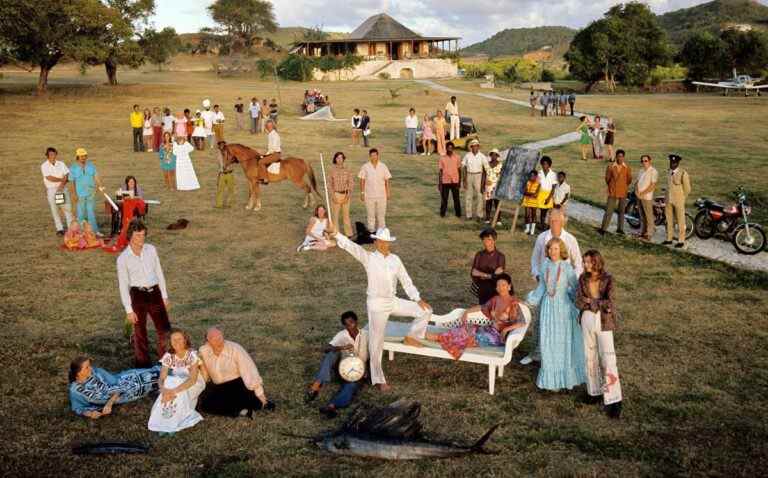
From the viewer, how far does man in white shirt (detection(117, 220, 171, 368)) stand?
779 centimetres

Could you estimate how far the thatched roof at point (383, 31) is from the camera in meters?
81.4

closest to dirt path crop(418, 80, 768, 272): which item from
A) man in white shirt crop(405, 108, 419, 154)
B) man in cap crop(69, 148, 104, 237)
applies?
man in white shirt crop(405, 108, 419, 154)

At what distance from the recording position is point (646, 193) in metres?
13.8

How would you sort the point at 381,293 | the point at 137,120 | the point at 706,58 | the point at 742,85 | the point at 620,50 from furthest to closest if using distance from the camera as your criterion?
the point at 706,58 → the point at 620,50 → the point at 742,85 → the point at 137,120 → the point at 381,293

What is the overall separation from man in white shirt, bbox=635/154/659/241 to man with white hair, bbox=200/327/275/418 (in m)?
9.91

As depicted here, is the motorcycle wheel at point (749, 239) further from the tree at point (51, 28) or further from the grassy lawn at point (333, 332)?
the tree at point (51, 28)

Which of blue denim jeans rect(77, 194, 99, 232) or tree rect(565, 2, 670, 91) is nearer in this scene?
blue denim jeans rect(77, 194, 99, 232)

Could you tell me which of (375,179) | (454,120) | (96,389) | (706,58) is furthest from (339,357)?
(706,58)

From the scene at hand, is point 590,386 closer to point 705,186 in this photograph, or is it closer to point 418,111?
point 705,186

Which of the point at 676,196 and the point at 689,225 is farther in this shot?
the point at 689,225

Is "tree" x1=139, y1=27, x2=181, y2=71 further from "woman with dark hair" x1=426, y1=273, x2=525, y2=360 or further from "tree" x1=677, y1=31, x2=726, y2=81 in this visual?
"tree" x1=677, y1=31, x2=726, y2=81

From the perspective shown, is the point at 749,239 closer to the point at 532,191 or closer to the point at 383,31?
the point at 532,191

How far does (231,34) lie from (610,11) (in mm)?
55566

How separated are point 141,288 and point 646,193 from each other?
10.6 m
